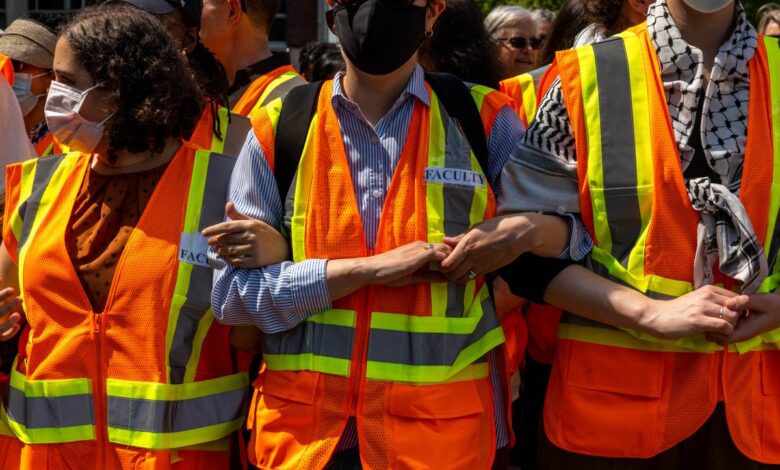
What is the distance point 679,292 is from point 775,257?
0.95 feet

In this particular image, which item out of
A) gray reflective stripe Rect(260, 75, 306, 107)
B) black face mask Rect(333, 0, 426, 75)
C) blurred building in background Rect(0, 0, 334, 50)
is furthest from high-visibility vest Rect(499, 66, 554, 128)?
blurred building in background Rect(0, 0, 334, 50)

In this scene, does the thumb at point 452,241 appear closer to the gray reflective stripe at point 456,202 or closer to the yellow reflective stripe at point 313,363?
the gray reflective stripe at point 456,202

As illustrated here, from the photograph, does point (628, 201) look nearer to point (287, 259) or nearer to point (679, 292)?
point (679, 292)

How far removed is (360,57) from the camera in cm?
301

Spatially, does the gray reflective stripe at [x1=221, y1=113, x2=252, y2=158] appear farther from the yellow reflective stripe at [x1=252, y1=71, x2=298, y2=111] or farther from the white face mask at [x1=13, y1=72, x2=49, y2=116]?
the white face mask at [x1=13, y1=72, x2=49, y2=116]

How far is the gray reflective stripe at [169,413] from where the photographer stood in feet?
10.4

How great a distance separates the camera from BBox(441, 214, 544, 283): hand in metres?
2.92

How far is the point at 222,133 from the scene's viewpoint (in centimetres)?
395

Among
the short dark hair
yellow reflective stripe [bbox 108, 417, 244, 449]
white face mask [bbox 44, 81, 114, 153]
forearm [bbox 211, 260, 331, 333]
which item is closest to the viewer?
forearm [bbox 211, 260, 331, 333]

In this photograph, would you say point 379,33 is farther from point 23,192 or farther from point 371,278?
point 23,192

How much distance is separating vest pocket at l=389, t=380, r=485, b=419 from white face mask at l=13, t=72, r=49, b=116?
9.84 ft

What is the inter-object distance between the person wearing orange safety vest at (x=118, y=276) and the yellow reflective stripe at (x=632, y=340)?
1019 millimetres

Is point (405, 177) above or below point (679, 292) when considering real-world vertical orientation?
above

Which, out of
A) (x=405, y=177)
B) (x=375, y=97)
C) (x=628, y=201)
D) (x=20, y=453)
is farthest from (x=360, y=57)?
(x=20, y=453)
